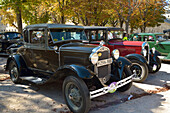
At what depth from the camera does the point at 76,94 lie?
3.90m

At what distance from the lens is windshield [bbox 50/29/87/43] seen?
196 inches

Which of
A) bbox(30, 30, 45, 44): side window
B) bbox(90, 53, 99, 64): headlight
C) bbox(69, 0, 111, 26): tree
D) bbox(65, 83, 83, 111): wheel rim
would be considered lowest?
bbox(65, 83, 83, 111): wheel rim

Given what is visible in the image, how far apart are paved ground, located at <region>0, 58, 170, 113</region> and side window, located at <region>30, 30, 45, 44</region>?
5.06 feet

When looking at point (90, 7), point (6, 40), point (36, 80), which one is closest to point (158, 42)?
point (36, 80)

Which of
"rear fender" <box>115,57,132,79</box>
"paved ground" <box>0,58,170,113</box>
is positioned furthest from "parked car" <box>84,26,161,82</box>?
"rear fender" <box>115,57,132,79</box>

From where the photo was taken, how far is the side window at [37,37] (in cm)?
495

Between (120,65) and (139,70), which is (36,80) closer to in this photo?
(120,65)

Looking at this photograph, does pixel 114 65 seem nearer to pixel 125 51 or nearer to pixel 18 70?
pixel 125 51

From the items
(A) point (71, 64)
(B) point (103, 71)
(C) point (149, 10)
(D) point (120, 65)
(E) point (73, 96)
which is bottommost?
(E) point (73, 96)

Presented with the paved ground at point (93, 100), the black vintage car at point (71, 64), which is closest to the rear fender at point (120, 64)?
the black vintage car at point (71, 64)

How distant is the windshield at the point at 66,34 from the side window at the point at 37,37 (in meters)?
0.37

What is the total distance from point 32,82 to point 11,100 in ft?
2.48

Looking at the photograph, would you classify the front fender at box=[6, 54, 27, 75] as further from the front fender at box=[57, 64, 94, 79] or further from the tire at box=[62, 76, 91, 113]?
the front fender at box=[57, 64, 94, 79]

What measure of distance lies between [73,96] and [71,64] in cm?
84
